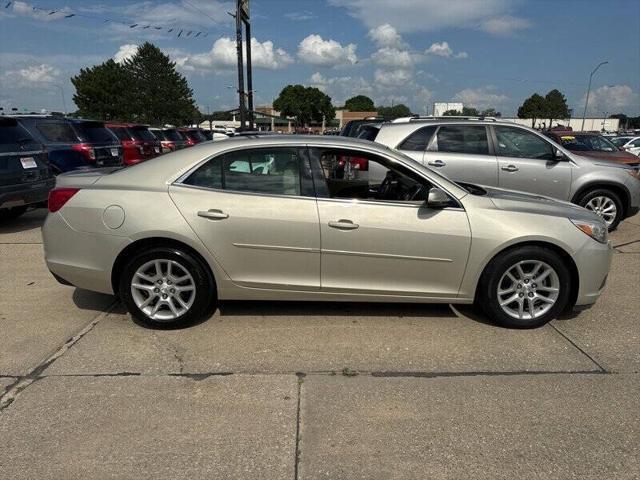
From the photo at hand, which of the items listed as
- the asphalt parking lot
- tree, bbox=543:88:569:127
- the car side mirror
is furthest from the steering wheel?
tree, bbox=543:88:569:127

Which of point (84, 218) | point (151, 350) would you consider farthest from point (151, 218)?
point (151, 350)

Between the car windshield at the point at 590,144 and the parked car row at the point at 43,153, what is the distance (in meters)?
9.54

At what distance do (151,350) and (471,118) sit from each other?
237 inches

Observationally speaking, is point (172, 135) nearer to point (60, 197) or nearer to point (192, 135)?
point (192, 135)

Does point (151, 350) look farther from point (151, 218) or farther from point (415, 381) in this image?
point (415, 381)

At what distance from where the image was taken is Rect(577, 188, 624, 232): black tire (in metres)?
7.46

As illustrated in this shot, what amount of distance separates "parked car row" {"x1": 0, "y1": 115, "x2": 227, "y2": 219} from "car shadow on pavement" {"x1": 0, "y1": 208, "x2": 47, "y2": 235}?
19 centimetres

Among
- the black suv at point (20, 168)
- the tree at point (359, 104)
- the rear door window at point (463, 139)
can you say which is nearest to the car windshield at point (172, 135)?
the black suv at point (20, 168)

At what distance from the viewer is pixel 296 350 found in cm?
364

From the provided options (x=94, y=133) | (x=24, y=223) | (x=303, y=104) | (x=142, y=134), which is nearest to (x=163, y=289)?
(x=24, y=223)

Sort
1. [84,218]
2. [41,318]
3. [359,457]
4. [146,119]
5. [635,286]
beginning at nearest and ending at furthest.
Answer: [359,457] → [84,218] → [41,318] → [635,286] → [146,119]

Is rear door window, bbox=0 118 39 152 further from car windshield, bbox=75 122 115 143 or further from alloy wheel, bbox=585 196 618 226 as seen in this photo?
alloy wheel, bbox=585 196 618 226

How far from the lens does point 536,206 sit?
4.05 m

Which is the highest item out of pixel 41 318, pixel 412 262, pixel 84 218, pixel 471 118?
pixel 471 118
